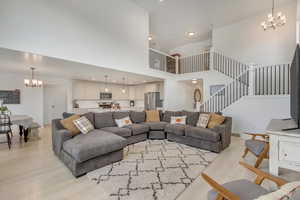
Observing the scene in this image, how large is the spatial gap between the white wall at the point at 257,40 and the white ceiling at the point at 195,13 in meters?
0.30

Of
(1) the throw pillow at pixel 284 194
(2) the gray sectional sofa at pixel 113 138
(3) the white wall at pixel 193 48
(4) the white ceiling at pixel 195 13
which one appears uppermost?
(4) the white ceiling at pixel 195 13

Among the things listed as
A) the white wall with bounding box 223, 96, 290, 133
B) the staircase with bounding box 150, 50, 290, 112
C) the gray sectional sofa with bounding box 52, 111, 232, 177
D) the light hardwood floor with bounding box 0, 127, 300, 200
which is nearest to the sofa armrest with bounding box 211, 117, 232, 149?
the gray sectional sofa with bounding box 52, 111, 232, 177

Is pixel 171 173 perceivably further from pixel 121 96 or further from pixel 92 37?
pixel 121 96

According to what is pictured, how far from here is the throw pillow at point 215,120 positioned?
3.58 m

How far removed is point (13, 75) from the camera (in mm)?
5266

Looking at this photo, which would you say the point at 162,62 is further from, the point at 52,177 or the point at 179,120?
the point at 52,177

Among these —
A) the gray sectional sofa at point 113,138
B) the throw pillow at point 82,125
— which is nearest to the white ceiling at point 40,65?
the gray sectional sofa at point 113,138

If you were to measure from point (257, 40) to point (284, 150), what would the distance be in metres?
5.72

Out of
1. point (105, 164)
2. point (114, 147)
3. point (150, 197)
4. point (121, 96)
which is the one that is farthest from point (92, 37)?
point (121, 96)

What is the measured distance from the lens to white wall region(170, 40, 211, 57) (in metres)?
7.40

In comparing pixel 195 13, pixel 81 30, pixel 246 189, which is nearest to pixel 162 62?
pixel 195 13

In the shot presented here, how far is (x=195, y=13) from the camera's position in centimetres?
514

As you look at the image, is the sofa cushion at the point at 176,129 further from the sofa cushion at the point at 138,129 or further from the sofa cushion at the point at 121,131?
the sofa cushion at the point at 121,131

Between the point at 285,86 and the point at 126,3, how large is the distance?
20.0 feet
